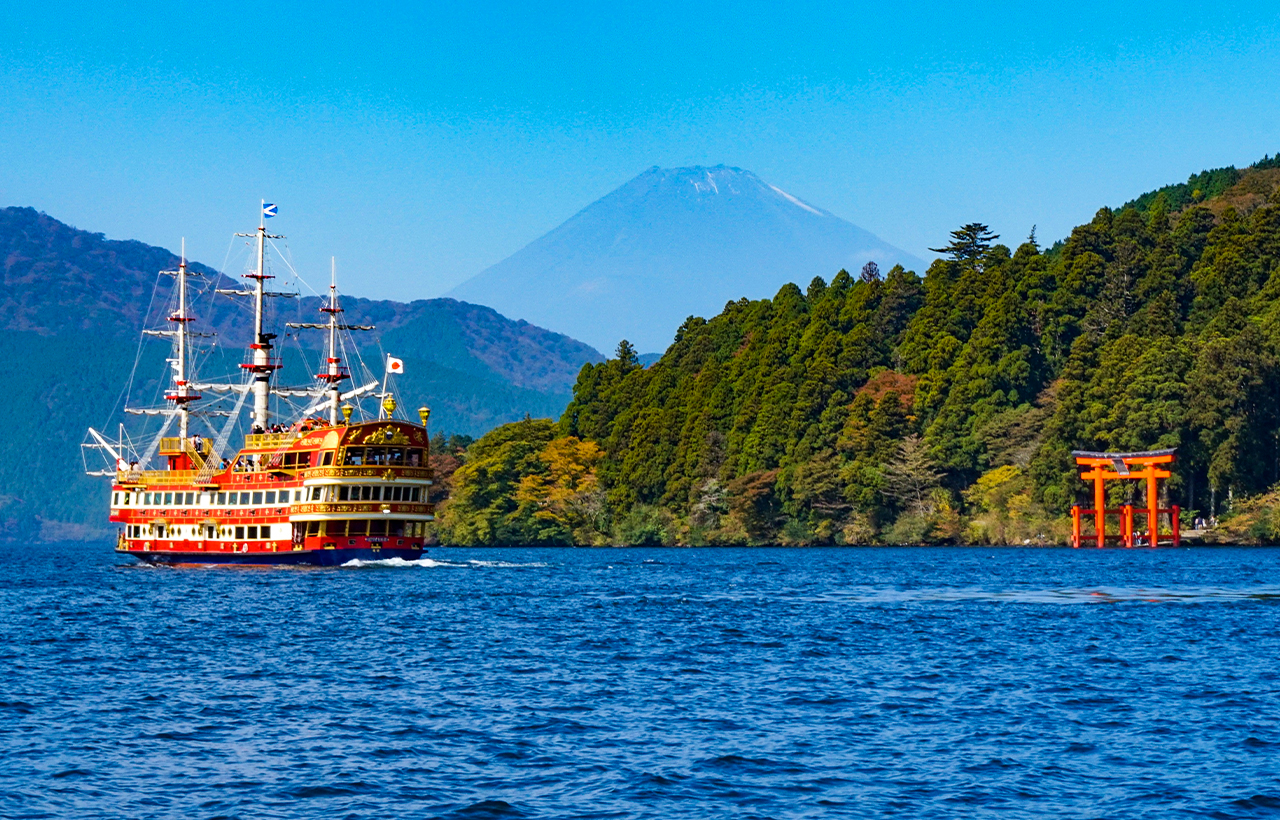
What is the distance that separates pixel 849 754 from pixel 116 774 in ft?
40.9

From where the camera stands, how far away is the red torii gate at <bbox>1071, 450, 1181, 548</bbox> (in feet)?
361

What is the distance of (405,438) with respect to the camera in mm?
87875

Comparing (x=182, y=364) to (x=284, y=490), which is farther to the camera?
(x=182, y=364)

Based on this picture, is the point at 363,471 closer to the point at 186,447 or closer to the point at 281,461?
the point at 281,461

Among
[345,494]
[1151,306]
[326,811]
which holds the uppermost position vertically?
[1151,306]

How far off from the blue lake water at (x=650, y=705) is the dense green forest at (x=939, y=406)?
53291 mm

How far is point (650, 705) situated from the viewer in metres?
34.6

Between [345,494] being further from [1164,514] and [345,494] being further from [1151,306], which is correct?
[1151,306]

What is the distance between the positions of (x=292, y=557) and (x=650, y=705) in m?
59.4

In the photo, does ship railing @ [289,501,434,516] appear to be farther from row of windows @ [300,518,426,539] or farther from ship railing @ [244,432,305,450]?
ship railing @ [244,432,305,450]

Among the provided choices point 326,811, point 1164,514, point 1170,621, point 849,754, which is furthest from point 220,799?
point 1164,514

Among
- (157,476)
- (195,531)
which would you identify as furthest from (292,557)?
(157,476)

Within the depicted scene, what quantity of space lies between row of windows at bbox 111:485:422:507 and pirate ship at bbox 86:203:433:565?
61 millimetres

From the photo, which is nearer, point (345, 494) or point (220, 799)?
point (220, 799)
